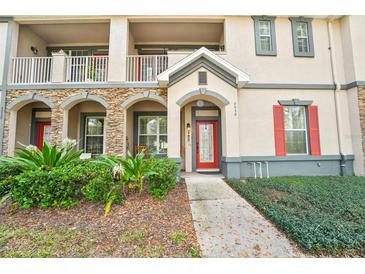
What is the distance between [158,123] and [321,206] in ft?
23.7

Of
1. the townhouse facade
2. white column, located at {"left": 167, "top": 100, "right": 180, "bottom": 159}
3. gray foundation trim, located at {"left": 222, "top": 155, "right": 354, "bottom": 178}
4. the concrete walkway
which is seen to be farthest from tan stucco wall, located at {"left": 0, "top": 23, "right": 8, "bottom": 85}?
gray foundation trim, located at {"left": 222, "top": 155, "right": 354, "bottom": 178}

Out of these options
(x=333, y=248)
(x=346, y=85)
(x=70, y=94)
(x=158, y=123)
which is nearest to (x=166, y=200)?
(x=333, y=248)

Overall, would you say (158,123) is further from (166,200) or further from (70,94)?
(166,200)

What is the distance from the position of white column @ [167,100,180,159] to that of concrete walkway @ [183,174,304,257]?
2.04 metres

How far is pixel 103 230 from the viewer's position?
3238 mm

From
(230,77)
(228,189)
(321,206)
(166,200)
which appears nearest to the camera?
(321,206)

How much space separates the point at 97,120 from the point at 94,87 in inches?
86.7

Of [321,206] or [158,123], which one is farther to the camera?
[158,123]

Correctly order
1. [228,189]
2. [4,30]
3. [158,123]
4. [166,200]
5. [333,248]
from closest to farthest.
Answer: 1. [333,248]
2. [166,200]
3. [228,189]
4. [4,30]
5. [158,123]

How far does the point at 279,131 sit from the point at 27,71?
11.7 m

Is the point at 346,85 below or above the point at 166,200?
above

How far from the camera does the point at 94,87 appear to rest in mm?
7531
